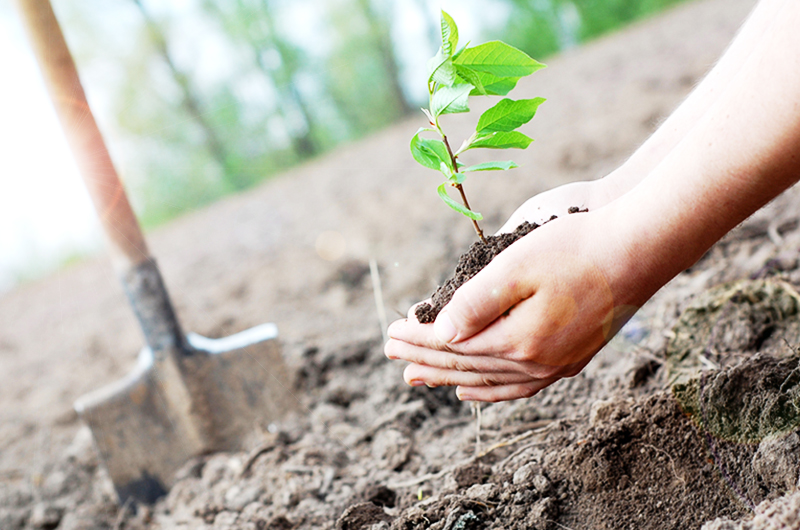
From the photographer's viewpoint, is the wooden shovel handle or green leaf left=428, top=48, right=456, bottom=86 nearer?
green leaf left=428, top=48, right=456, bottom=86

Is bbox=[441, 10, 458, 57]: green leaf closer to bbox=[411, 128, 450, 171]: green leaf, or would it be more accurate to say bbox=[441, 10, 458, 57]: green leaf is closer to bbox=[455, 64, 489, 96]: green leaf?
bbox=[455, 64, 489, 96]: green leaf

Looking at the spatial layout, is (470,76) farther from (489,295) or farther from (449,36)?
(489,295)

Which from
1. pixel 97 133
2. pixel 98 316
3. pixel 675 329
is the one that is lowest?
pixel 675 329

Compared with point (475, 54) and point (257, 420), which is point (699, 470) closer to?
point (475, 54)

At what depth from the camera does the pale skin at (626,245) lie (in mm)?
775

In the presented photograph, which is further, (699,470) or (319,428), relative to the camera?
(319,428)

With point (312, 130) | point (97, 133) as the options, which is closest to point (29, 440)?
point (97, 133)

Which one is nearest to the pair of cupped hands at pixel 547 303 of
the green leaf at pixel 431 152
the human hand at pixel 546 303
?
the human hand at pixel 546 303

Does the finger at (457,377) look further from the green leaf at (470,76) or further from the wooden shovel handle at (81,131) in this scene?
the wooden shovel handle at (81,131)

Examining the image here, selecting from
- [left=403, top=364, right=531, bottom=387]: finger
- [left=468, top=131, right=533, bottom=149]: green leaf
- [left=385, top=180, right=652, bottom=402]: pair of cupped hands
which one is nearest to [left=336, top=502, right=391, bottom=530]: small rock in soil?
[left=403, top=364, right=531, bottom=387]: finger

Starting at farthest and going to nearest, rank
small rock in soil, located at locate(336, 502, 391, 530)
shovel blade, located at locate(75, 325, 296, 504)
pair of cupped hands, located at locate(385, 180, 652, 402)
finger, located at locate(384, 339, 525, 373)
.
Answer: shovel blade, located at locate(75, 325, 296, 504) → small rock in soil, located at locate(336, 502, 391, 530) → finger, located at locate(384, 339, 525, 373) → pair of cupped hands, located at locate(385, 180, 652, 402)

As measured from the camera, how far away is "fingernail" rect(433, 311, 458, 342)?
949 mm

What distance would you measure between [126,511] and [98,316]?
2.72 meters

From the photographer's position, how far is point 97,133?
2148mm
